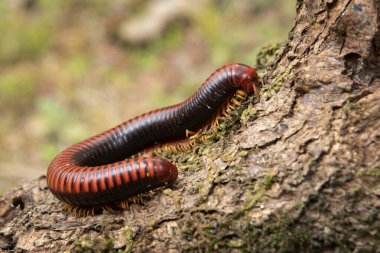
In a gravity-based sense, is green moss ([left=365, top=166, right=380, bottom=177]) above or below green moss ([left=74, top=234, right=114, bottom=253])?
below

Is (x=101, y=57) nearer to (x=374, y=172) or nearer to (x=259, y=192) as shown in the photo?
(x=259, y=192)

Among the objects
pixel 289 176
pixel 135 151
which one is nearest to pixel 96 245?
pixel 289 176

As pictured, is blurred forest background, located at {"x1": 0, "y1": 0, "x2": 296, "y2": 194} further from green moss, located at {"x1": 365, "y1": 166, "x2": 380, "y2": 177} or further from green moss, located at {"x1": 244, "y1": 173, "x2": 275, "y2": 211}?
green moss, located at {"x1": 365, "y1": 166, "x2": 380, "y2": 177}


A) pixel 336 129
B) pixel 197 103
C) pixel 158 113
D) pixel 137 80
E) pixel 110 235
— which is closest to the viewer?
pixel 336 129

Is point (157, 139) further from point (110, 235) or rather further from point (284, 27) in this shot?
point (284, 27)

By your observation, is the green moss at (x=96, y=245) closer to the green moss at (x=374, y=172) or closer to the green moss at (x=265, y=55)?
the green moss at (x=374, y=172)

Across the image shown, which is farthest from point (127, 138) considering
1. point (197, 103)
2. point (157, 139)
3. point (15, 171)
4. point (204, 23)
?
point (204, 23)

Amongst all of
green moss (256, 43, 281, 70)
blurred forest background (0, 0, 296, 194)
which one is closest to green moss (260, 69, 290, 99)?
green moss (256, 43, 281, 70)
